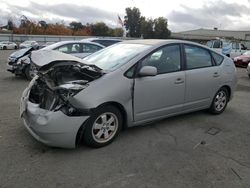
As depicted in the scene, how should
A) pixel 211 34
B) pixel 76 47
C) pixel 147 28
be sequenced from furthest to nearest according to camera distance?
pixel 147 28 → pixel 211 34 → pixel 76 47

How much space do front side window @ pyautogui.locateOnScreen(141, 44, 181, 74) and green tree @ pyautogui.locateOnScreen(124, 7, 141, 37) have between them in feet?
233

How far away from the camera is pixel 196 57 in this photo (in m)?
5.30

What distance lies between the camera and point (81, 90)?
371cm

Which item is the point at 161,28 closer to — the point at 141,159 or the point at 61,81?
the point at 61,81

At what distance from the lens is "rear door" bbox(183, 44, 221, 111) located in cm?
507

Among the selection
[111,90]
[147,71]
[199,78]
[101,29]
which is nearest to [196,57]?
[199,78]

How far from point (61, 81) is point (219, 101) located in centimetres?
347

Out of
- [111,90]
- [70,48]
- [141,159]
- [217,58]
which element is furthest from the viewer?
[70,48]

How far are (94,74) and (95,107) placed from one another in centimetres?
49

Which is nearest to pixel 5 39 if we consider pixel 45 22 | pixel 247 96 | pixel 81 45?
pixel 45 22

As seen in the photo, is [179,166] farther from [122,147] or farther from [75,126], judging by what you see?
[75,126]

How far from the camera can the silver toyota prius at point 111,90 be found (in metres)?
3.66

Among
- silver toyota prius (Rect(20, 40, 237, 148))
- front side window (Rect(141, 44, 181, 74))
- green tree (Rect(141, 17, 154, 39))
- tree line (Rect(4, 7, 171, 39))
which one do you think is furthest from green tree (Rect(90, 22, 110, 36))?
front side window (Rect(141, 44, 181, 74))

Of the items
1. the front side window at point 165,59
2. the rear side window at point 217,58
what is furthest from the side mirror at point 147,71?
the rear side window at point 217,58
